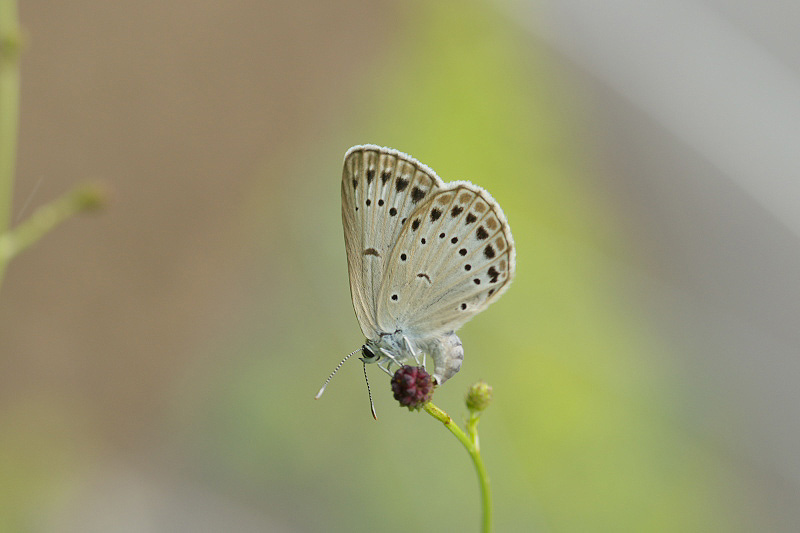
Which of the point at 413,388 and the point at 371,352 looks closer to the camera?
the point at 413,388

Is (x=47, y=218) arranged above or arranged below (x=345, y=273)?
above

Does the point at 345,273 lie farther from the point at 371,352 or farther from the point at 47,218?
the point at 47,218

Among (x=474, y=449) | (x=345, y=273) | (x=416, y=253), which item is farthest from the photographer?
(x=345, y=273)

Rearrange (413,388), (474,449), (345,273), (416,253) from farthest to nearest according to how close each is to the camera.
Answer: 1. (345,273)
2. (416,253)
3. (413,388)
4. (474,449)

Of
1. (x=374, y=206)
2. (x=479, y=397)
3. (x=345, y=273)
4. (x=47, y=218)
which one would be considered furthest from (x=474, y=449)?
(x=345, y=273)

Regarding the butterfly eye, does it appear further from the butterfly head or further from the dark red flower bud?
the dark red flower bud

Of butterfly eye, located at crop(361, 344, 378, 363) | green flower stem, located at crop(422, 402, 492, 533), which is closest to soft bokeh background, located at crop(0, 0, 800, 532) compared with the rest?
butterfly eye, located at crop(361, 344, 378, 363)
